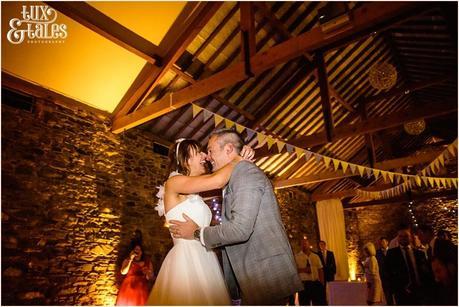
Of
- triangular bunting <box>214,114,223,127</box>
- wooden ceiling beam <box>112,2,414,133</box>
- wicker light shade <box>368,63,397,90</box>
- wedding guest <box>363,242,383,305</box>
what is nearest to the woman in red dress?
wooden ceiling beam <box>112,2,414,133</box>

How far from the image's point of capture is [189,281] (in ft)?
6.49

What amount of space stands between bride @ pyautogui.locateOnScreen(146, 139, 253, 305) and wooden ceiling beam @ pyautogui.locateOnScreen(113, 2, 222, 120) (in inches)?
129

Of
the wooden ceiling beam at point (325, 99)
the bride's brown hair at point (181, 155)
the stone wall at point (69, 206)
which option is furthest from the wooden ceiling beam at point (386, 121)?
the bride's brown hair at point (181, 155)

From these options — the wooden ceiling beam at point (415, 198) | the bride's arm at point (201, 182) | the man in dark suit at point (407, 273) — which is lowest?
the man in dark suit at point (407, 273)

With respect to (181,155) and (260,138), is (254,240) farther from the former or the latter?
(260,138)

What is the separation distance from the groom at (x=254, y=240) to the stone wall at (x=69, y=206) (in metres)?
3.65

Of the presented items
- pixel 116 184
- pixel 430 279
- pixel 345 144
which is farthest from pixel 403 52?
pixel 116 184

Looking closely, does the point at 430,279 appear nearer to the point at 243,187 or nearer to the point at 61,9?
the point at 243,187

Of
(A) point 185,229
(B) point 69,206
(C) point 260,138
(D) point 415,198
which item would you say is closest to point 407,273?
(C) point 260,138

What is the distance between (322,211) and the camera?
475 inches

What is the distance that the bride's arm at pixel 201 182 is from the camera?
189 centimetres

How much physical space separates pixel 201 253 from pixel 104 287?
380cm

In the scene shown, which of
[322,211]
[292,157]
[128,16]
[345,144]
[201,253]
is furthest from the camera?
[322,211]

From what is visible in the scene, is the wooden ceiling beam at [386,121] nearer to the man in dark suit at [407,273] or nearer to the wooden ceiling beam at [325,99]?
the wooden ceiling beam at [325,99]
